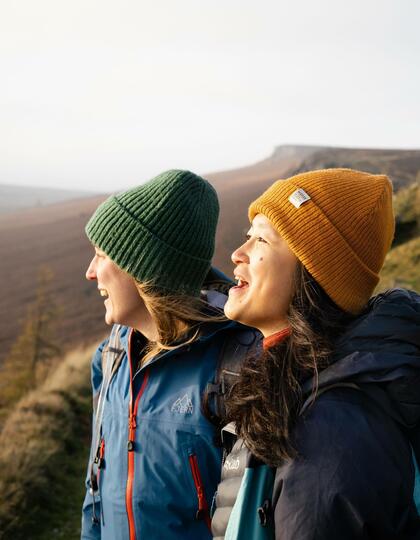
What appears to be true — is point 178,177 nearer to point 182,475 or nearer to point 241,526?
point 182,475

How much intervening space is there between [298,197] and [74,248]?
1354 inches

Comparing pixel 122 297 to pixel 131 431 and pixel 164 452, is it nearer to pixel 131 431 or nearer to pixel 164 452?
pixel 131 431

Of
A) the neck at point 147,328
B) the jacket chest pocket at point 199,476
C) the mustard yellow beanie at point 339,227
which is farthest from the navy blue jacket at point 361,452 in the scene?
the neck at point 147,328

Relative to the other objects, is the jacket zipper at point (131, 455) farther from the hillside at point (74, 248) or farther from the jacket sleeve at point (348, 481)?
the hillside at point (74, 248)

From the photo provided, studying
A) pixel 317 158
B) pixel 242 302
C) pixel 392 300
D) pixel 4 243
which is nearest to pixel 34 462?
pixel 242 302

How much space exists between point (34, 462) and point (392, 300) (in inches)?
210

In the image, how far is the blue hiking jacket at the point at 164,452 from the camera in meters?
2.01

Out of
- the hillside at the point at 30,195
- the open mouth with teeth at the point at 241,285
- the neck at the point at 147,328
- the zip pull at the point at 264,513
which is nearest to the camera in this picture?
the zip pull at the point at 264,513

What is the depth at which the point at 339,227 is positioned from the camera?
5.71 ft

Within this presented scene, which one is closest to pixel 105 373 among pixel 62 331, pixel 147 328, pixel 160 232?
pixel 147 328

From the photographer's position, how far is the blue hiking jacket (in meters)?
2.01

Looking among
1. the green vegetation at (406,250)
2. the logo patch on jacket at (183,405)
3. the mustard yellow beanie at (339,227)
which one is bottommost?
the green vegetation at (406,250)

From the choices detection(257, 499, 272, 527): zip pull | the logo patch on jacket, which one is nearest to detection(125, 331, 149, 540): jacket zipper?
the logo patch on jacket

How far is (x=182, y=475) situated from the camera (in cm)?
202
